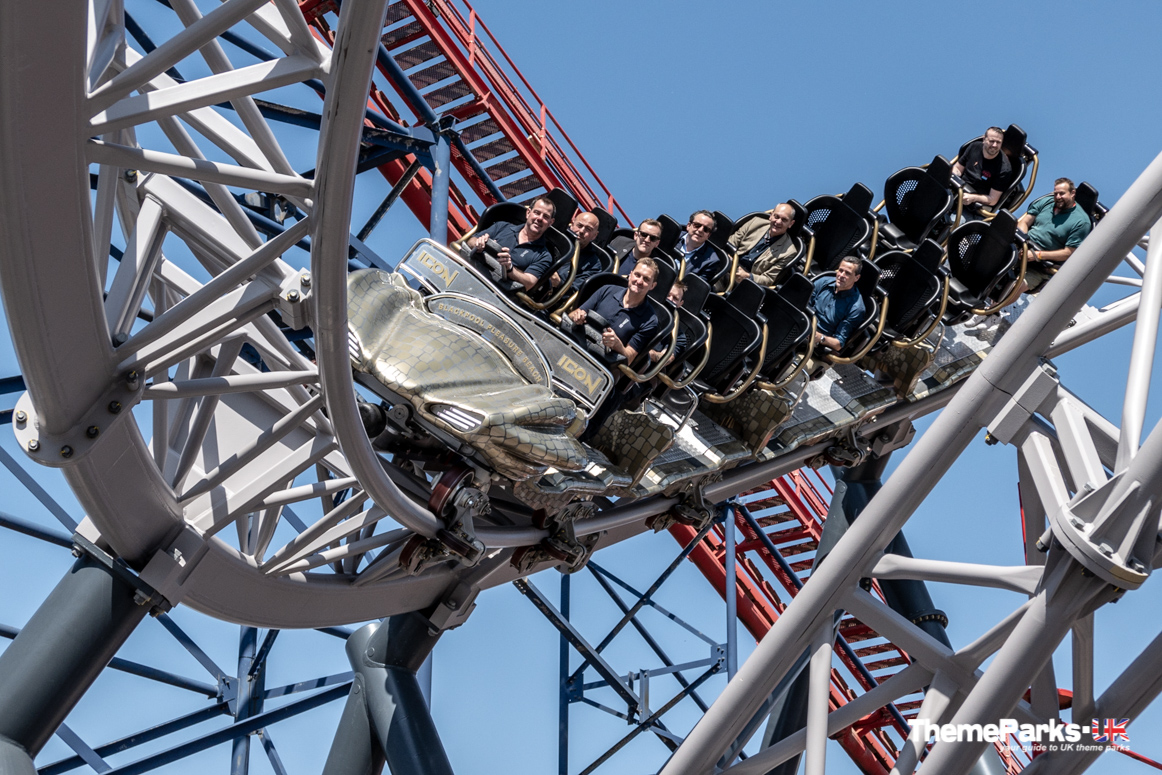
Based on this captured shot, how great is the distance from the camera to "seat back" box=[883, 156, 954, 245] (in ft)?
28.1

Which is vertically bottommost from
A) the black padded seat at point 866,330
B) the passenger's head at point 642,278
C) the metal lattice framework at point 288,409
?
the metal lattice framework at point 288,409

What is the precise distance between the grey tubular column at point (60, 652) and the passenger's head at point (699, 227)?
3.85 metres

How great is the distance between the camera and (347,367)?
14.3 ft

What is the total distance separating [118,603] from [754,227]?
475cm

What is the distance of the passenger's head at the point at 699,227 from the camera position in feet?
24.6

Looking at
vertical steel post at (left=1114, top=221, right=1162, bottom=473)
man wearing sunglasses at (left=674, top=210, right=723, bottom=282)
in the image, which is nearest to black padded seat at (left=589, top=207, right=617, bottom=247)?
man wearing sunglasses at (left=674, top=210, right=723, bottom=282)

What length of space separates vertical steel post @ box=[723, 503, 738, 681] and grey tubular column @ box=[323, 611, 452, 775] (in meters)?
4.12

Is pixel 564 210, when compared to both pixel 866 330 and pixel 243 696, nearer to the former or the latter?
pixel 866 330

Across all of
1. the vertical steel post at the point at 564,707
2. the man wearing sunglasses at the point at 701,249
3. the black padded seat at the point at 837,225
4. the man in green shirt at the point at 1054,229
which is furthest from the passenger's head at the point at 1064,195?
the vertical steel post at the point at 564,707

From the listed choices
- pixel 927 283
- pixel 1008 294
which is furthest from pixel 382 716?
pixel 1008 294

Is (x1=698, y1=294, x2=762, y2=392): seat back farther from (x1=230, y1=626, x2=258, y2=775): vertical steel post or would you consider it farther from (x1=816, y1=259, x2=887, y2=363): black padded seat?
(x1=230, y1=626, x2=258, y2=775): vertical steel post

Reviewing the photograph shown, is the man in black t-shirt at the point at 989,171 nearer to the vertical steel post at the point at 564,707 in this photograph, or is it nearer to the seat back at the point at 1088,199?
the seat back at the point at 1088,199

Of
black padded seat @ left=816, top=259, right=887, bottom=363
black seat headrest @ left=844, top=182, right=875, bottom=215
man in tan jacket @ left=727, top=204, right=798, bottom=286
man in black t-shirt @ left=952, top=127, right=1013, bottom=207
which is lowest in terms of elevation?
black padded seat @ left=816, top=259, right=887, bottom=363

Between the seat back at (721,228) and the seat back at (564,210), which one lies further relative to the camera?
the seat back at (721,228)
